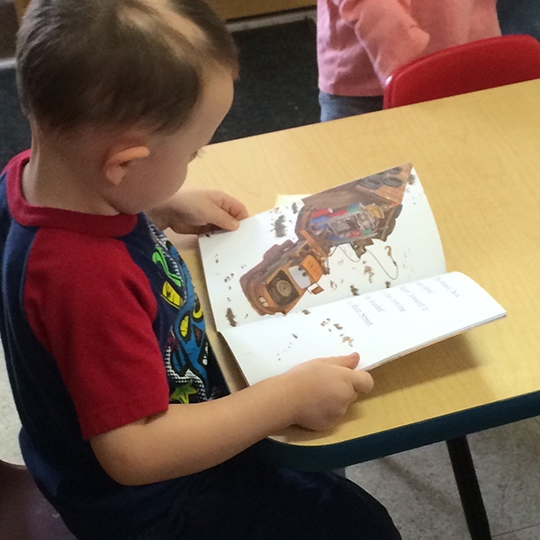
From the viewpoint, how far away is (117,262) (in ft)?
1.72

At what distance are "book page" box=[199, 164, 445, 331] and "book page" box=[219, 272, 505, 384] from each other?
2 centimetres

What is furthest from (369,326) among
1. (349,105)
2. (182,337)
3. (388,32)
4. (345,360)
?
(349,105)

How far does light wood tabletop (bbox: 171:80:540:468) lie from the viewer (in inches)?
21.0

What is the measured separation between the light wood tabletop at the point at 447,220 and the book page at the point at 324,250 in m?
0.03

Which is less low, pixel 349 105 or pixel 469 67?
pixel 469 67

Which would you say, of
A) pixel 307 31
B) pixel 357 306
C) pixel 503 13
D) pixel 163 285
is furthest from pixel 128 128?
pixel 307 31

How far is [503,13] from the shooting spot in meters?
1.69

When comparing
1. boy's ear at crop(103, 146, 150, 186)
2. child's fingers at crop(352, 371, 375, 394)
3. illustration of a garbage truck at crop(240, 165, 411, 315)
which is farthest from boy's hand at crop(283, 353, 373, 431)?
boy's ear at crop(103, 146, 150, 186)

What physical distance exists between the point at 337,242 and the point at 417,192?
0.10 meters

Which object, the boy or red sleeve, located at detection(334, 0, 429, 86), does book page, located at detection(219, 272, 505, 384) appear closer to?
the boy

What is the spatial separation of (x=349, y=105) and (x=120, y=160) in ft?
3.02

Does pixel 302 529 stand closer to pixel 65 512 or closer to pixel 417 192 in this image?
pixel 65 512

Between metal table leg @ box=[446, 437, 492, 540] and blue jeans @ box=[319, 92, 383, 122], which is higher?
blue jeans @ box=[319, 92, 383, 122]

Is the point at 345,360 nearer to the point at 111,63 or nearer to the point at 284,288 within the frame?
the point at 284,288
